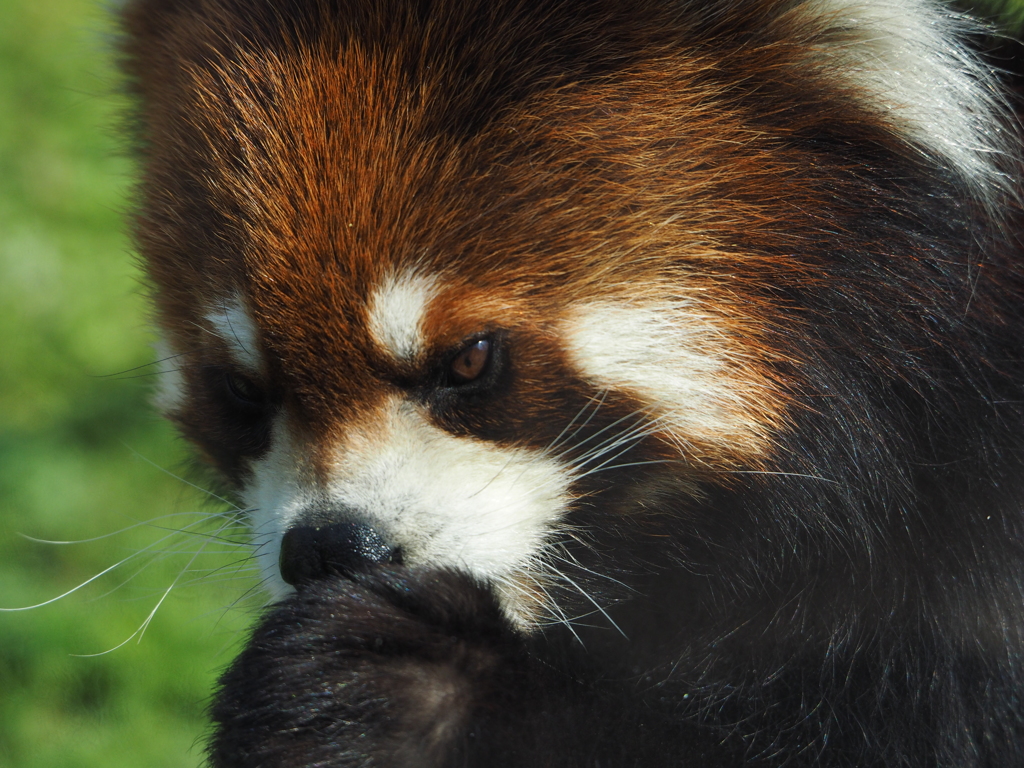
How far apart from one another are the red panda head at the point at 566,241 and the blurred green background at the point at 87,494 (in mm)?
690

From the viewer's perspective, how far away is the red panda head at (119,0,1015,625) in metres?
1.88

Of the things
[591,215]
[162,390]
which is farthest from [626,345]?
[162,390]

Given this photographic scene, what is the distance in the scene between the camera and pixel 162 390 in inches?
105

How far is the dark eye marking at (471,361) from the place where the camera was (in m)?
1.88

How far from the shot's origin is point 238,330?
6.59ft

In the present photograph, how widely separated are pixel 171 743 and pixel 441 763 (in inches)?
68.7

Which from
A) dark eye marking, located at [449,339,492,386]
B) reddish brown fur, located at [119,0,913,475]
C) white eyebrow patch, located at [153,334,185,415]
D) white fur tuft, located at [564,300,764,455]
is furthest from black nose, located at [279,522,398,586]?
white eyebrow patch, located at [153,334,185,415]

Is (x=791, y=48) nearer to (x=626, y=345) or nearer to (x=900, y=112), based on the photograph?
(x=900, y=112)

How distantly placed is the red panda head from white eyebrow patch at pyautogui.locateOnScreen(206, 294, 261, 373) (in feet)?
0.06

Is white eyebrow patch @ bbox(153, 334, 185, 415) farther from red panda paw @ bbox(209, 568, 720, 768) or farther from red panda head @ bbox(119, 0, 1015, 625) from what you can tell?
red panda paw @ bbox(209, 568, 720, 768)

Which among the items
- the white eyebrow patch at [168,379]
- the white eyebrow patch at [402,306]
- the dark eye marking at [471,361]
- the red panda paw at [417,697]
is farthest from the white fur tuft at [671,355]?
the white eyebrow patch at [168,379]

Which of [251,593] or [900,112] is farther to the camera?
[251,593]

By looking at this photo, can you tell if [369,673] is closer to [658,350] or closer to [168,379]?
[658,350]

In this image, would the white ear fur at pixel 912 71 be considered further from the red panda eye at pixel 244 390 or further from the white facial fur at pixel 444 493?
the red panda eye at pixel 244 390
